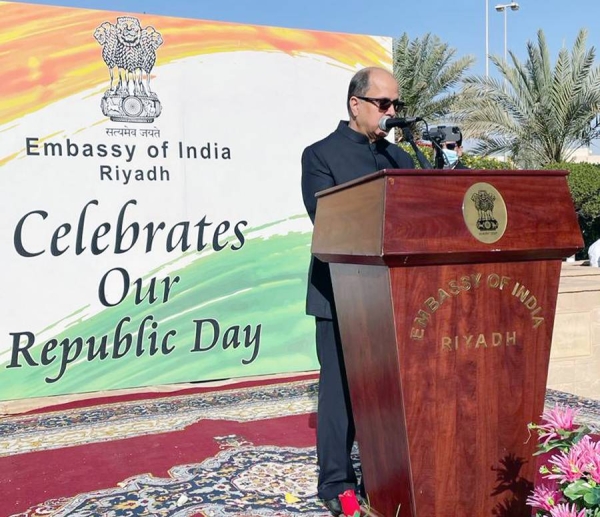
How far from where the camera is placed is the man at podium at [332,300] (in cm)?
246

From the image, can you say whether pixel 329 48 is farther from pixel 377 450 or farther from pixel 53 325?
pixel 377 450

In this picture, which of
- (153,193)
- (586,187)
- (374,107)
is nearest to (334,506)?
(374,107)

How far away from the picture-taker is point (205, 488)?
9.91 feet

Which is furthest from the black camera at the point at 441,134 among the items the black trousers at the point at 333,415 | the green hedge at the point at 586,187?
the green hedge at the point at 586,187

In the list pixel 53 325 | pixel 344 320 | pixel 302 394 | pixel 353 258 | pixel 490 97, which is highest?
pixel 490 97

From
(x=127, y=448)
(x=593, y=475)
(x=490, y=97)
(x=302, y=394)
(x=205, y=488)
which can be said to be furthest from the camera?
(x=490, y=97)

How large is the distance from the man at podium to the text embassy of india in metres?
2.76

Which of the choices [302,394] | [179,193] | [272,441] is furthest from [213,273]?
[272,441]

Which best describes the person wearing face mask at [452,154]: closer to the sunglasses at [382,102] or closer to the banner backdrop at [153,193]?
the sunglasses at [382,102]

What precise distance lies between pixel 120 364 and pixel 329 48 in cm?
302

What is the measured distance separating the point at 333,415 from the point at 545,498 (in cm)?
107

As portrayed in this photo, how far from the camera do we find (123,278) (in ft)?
16.4

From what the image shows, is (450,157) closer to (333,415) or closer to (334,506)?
(333,415)

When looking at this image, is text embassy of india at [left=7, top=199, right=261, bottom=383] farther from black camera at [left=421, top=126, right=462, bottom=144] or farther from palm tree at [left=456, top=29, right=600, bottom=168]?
palm tree at [left=456, top=29, right=600, bottom=168]
